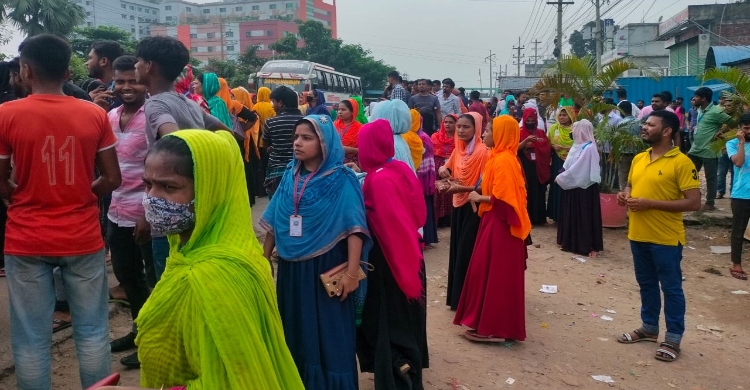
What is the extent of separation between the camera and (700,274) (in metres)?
7.50

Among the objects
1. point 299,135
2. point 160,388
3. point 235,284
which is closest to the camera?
point 235,284

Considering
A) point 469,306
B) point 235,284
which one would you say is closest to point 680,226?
point 469,306

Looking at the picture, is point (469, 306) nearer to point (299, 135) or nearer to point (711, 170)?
point (299, 135)

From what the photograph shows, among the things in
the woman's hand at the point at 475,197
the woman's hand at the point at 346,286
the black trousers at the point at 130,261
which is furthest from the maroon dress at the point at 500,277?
the black trousers at the point at 130,261

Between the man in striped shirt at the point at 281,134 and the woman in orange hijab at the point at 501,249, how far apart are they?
1928 mm

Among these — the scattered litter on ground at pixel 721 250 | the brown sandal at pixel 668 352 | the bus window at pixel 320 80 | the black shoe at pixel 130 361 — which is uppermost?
the bus window at pixel 320 80

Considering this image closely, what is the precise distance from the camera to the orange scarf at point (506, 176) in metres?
4.82

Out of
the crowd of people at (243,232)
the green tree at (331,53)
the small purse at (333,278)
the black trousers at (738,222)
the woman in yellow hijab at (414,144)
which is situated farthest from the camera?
the green tree at (331,53)

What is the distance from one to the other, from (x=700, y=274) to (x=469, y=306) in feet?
13.0

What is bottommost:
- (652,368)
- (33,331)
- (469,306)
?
(652,368)

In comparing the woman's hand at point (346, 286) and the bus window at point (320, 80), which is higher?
the bus window at point (320, 80)

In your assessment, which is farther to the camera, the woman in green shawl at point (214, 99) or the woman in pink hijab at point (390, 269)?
the woman in green shawl at point (214, 99)

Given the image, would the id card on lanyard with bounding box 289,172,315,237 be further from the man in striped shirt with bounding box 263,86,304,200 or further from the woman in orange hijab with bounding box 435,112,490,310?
the man in striped shirt with bounding box 263,86,304,200

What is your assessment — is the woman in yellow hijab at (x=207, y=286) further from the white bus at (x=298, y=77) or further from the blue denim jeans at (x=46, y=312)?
the white bus at (x=298, y=77)
